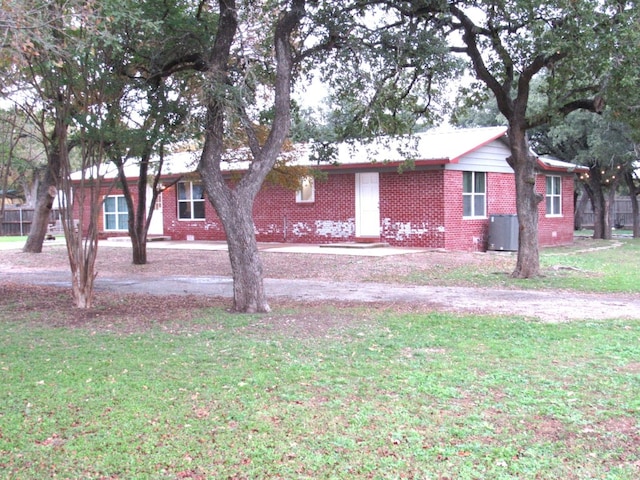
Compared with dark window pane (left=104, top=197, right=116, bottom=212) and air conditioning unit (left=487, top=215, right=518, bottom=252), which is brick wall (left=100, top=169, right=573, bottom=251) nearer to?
air conditioning unit (left=487, top=215, right=518, bottom=252)

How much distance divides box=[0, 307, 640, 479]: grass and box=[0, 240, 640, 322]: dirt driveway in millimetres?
2142

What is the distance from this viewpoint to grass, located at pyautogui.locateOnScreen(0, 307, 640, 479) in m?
4.12

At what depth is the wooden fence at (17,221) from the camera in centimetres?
4006

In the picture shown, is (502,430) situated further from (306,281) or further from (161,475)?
(306,281)

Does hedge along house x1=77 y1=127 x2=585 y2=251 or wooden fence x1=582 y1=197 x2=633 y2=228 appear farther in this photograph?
wooden fence x1=582 y1=197 x2=633 y2=228

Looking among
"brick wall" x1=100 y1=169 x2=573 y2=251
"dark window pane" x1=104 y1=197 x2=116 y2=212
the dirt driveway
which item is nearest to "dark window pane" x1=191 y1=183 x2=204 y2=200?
"brick wall" x1=100 y1=169 x2=573 y2=251

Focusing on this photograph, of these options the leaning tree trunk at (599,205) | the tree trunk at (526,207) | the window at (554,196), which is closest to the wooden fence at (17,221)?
the window at (554,196)

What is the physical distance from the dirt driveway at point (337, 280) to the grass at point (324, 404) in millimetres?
2142

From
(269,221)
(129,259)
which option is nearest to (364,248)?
(269,221)

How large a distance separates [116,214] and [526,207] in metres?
20.5

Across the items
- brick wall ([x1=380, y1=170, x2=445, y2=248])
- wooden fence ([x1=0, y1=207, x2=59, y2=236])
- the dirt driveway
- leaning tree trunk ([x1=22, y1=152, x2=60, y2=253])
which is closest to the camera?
the dirt driveway

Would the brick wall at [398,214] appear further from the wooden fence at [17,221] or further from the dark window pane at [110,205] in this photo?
→ the wooden fence at [17,221]

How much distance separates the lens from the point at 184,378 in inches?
237

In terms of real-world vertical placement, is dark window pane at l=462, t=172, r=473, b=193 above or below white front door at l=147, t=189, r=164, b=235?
above
